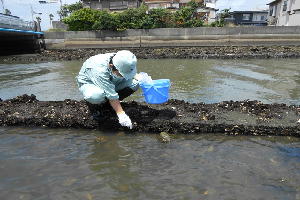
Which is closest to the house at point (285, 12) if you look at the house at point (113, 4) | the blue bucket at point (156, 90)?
the house at point (113, 4)

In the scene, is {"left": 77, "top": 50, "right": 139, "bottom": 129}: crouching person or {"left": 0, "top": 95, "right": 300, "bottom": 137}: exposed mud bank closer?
{"left": 77, "top": 50, "right": 139, "bottom": 129}: crouching person

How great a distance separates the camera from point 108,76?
3.88 metres

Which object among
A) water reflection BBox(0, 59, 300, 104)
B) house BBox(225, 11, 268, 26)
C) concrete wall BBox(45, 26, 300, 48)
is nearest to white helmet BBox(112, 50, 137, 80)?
water reflection BBox(0, 59, 300, 104)

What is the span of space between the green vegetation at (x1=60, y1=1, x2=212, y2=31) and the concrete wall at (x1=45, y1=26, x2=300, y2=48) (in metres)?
0.94

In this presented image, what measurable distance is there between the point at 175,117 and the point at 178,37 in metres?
21.5

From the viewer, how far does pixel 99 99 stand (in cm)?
402

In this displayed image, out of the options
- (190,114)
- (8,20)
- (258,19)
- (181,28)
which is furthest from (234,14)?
(190,114)

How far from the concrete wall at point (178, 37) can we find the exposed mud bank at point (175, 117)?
20.1m

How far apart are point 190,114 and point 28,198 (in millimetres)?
2826

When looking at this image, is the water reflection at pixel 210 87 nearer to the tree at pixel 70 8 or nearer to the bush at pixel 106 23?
the bush at pixel 106 23

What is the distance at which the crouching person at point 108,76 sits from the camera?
11.9 ft

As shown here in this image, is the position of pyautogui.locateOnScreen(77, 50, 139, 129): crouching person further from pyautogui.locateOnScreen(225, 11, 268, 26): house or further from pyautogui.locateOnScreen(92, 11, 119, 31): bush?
pyautogui.locateOnScreen(225, 11, 268, 26): house

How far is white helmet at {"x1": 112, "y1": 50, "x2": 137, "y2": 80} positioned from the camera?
3.58m

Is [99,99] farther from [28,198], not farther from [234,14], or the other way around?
[234,14]
